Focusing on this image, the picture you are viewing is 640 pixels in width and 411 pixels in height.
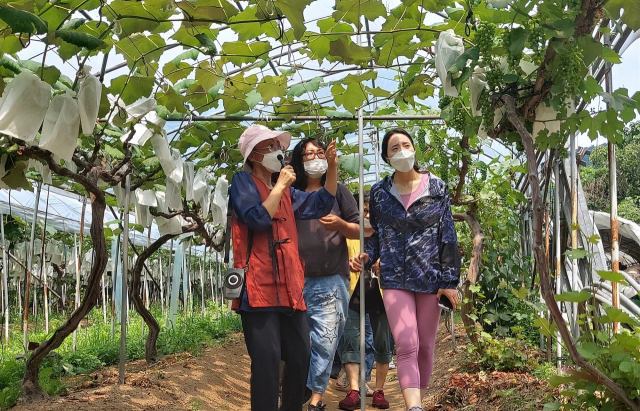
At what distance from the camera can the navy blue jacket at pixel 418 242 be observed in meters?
3.15

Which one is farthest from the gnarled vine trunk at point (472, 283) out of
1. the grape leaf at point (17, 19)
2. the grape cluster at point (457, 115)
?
the grape leaf at point (17, 19)

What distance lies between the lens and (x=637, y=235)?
17.7 ft

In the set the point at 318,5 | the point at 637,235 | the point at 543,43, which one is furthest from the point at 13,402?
the point at 637,235

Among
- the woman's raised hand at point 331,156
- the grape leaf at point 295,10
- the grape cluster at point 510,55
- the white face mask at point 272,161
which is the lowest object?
the white face mask at point 272,161

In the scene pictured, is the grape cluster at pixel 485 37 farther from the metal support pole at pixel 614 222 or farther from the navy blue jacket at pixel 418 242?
the navy blue jacket at pixel 418 242

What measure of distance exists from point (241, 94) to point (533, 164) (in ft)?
8.97

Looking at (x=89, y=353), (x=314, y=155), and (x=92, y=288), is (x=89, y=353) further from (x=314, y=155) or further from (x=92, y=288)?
(x=314, y=155)

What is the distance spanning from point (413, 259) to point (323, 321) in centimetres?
74

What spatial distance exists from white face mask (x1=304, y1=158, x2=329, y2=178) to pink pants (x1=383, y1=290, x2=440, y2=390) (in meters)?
0.83

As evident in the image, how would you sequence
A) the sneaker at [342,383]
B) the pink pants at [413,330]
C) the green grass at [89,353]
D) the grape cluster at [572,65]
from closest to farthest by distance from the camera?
the grape cluster at [572,65], the pink pants at [413,330], the green grass at [89,353], the sneaker at [342,383]

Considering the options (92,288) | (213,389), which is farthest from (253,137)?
(213,389)

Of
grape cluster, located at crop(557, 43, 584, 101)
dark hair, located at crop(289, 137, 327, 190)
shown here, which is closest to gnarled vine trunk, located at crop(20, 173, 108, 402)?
dark hair, located at crop(289, 137, 327, 190)

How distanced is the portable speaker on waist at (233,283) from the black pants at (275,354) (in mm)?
118

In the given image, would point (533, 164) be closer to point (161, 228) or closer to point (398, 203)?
point (398, 203)
